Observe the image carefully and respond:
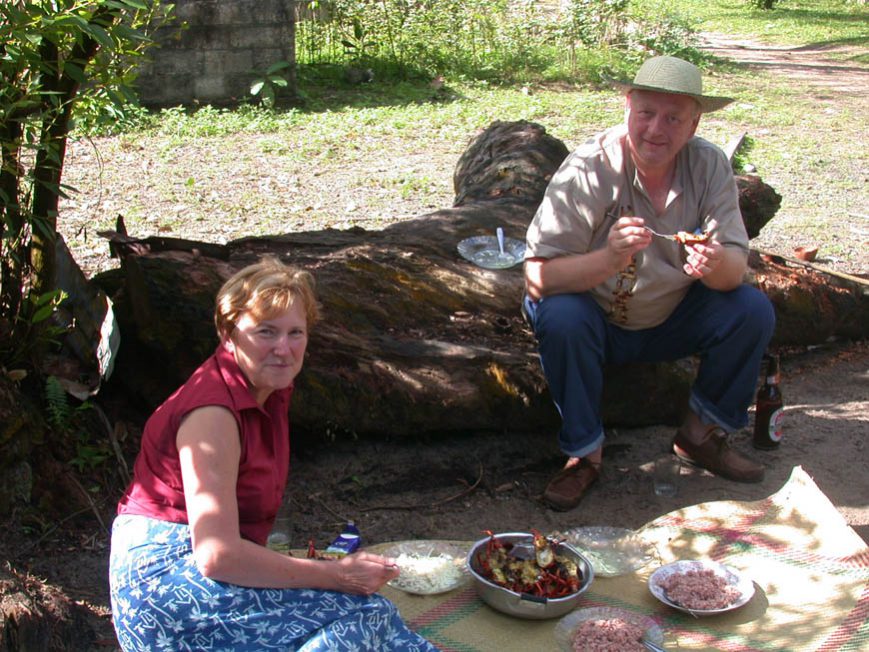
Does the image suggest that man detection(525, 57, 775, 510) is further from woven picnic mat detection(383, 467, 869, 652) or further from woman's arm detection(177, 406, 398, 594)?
woman's arm detection(177, 406, 398, 594)

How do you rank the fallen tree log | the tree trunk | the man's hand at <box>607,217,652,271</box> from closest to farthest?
1. the tree trunk
2. the man's hand at <box>607,217,652,271</box>
3. the fallen tree log

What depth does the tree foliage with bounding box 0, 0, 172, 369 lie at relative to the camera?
3.35 m

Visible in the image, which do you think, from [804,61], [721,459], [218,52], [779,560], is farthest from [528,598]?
[804,61]

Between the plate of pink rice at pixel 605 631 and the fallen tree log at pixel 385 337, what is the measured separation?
127cm

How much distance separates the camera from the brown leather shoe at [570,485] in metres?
3.99

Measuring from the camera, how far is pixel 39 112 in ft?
11.8

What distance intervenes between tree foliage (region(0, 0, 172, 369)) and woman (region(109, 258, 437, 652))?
1.20m

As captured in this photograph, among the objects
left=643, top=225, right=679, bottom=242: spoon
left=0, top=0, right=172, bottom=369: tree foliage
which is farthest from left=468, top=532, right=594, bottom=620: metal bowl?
left=0, top=0, right=172, bottom=369: tree foliage

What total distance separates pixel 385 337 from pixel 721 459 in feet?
4.78

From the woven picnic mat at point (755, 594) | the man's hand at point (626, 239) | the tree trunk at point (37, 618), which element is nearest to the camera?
the tree trunk at point (37, 618)

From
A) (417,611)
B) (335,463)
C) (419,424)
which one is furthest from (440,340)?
(417,611)

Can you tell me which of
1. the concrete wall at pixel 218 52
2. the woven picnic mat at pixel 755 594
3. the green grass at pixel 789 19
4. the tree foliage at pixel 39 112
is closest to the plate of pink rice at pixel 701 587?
the woven picnic mat at pixel 755 594

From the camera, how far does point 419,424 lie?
164 inches

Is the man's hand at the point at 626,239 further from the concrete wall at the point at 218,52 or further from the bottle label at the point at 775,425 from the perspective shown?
the concrete wall at the point at 218,52
